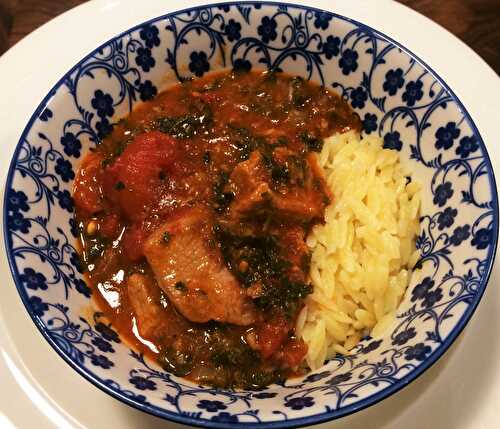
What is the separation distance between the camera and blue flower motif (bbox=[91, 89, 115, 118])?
3902 millimetres

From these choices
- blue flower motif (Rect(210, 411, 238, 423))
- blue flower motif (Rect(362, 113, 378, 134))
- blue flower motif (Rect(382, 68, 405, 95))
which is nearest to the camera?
blue flower motif (Rect(210, 411, 238, 423))

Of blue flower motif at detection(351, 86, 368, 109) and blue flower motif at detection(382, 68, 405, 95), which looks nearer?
blue flower motif at detection(382, 68, 405, 95)

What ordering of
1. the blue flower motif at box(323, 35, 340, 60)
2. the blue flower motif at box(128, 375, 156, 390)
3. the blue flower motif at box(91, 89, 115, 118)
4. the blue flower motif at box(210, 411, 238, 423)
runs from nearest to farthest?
1. the blue flower motif at box(210, 411, 238, 423)
2. the blue flower motif at box(128, 375, 156, 390)
3. the blue flower motif at box(91, 89, 115, 118)
4. the blue flower motif at box(323, 35, 340, 60)

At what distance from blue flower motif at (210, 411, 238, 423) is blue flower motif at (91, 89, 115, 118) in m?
2.57

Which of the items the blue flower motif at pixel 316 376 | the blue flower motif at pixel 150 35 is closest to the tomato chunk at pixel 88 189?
the blue flower motif at pixel 150 35

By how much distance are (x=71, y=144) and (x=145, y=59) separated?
3.20 ft

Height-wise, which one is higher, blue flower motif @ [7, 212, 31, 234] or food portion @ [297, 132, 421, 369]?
food portion @ [297, 132, 421, 369]

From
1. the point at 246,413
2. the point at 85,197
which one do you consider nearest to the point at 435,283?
the point at 246,413

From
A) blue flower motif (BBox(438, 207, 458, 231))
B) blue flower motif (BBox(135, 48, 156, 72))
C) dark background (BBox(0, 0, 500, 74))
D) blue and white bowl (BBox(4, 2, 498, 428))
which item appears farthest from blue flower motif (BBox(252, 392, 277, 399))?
dark background (BBox(0, 0, 500, 74))

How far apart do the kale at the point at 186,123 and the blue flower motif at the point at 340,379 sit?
218 centimetres

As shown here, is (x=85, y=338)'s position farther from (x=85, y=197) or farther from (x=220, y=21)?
(x=220, y=21)

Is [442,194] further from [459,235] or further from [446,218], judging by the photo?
[459,235]

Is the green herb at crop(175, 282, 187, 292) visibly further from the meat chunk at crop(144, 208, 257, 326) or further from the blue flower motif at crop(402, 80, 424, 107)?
the blue flower motif at crop(402, 80, 424, 107)

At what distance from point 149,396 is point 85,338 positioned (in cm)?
60
